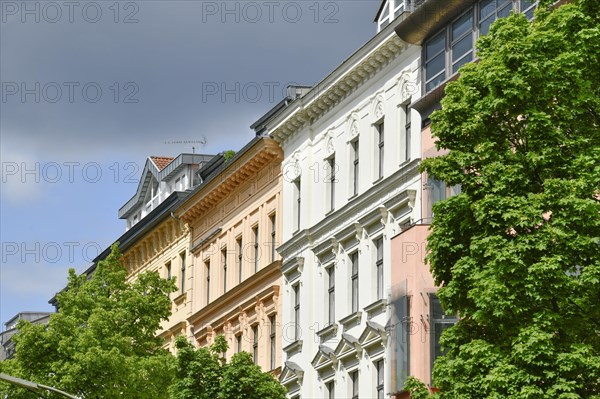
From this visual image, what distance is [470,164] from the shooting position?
29422mm

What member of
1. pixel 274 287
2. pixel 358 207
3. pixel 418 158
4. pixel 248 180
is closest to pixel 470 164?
pixel 418 158

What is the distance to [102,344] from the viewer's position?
5106 cm

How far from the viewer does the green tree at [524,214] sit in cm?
2744

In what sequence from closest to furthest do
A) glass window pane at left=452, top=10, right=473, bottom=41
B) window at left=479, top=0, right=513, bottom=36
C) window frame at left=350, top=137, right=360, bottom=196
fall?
window at left=479, top=0, right=513, bottom=36 → glass window pane at left=452, top=10, right=473, bottom=41 → window frame at left=350, top=137, right=360, bottom=196

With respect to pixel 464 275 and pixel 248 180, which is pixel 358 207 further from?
pixel 464 275

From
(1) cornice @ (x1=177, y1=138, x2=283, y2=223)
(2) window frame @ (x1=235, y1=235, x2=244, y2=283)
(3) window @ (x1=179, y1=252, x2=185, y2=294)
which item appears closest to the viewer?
(1) cornice @ (x1=177, y1=138, x2=283, y2=223)

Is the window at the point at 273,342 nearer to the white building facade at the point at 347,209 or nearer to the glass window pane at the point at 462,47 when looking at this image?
the white building facade at the point at 347,209

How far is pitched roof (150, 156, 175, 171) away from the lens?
77.4 m

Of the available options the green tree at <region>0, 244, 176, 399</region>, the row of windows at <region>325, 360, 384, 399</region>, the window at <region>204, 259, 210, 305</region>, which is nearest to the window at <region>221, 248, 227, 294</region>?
the window at <region>204, 259, 210, 305</region>

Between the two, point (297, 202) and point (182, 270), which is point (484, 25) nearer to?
point (297, 202)

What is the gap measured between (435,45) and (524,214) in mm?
17477

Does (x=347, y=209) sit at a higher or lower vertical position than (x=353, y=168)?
lower

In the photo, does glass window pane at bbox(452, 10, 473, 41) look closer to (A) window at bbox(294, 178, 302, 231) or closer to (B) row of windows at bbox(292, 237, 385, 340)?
(B) row of windows at bbox(292, 237, 385, 340)

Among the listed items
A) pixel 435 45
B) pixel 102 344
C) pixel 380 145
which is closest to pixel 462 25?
pixel 435 45
